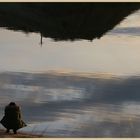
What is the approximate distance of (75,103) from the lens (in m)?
1.75

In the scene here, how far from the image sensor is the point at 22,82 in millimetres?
1756

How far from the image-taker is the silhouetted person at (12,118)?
174 cm

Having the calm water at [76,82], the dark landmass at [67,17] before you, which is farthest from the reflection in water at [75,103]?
the dark landmass at [67,17]

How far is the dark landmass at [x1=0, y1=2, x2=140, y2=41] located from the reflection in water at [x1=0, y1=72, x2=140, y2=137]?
6.4 inches

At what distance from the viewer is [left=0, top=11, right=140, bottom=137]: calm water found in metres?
1.74

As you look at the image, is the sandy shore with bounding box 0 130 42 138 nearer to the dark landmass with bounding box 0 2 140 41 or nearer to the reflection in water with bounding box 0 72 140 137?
the reflection in water with bounding box 0 72 140 137

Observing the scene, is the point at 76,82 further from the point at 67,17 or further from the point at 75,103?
the point at 67,17

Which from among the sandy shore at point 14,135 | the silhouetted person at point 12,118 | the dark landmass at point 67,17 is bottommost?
the sandy shore at point 14,135

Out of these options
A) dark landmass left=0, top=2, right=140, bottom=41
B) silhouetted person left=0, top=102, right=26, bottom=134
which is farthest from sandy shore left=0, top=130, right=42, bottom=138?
dark landmass left=0, top=2, right=140, bottom=41

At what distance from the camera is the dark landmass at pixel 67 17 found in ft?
5.79

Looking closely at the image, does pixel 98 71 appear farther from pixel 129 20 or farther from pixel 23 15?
pixel 23 15

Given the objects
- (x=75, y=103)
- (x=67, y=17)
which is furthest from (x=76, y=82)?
(x=67, y=17)

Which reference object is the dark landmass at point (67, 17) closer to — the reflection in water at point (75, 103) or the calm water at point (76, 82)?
the calm water at point (76, 82)

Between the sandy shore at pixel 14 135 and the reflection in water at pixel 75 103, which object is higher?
the reflection in water at pixel 75 103
